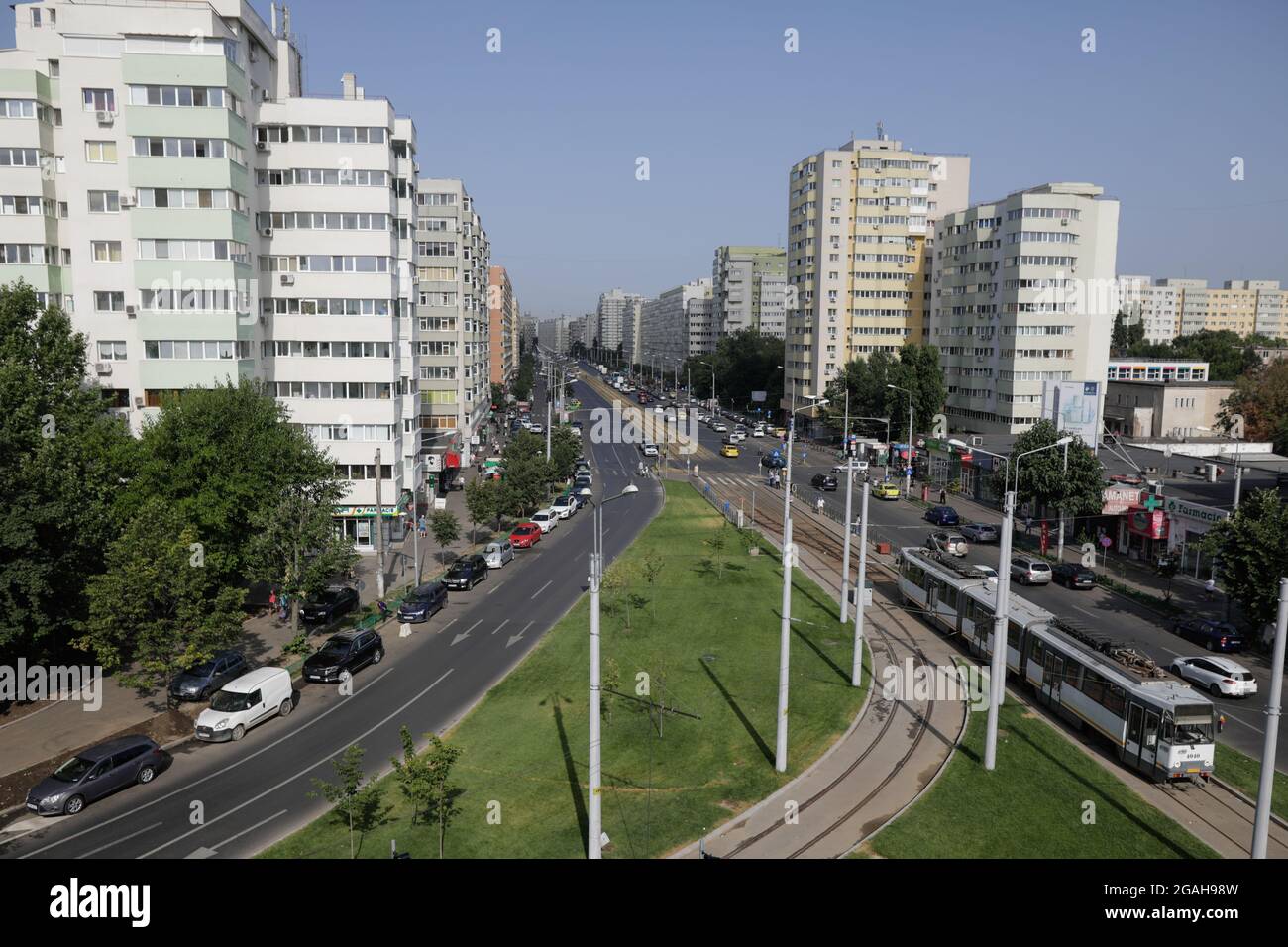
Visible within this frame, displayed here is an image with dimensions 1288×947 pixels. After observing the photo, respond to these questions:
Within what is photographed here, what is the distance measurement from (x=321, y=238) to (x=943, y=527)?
133ft

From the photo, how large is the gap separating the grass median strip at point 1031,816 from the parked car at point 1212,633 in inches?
484

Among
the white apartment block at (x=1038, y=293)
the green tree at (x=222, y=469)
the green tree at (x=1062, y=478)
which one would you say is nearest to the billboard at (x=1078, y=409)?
the green tree at (x=1062, y=478)

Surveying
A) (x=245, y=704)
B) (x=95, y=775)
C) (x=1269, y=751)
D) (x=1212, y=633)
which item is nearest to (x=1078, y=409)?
(x=1212, y=633)

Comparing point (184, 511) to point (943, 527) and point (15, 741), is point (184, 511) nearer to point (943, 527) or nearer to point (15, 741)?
Answer: point (15, 741)

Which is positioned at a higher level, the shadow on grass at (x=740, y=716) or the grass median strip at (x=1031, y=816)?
the grass median strip at (x=1031, y=816)

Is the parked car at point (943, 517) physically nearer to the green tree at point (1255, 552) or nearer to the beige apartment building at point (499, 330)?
the green tree at point (1255, 552)

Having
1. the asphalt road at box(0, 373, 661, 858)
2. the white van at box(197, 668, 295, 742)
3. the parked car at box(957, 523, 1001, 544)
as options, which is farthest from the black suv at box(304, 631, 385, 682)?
the parked car at box(957, 523, 1001, 544)

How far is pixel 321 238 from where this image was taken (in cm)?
4697

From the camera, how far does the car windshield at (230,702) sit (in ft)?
82.1

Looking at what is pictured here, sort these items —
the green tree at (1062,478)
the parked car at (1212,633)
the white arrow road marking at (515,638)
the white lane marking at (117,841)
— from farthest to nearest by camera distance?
Result: the green tree at (1062,478)
the white arrow road marking at (515,638)
the parked car at (1212,633)
the white lane marking at (117,841)

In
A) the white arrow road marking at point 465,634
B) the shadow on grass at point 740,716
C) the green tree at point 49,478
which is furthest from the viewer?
the white arrow road marking at point 465,634

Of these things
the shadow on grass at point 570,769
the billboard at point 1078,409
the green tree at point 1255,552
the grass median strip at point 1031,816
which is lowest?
the shadow on grass at point 570,769

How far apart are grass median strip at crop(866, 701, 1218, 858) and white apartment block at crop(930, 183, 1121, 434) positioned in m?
62.0
